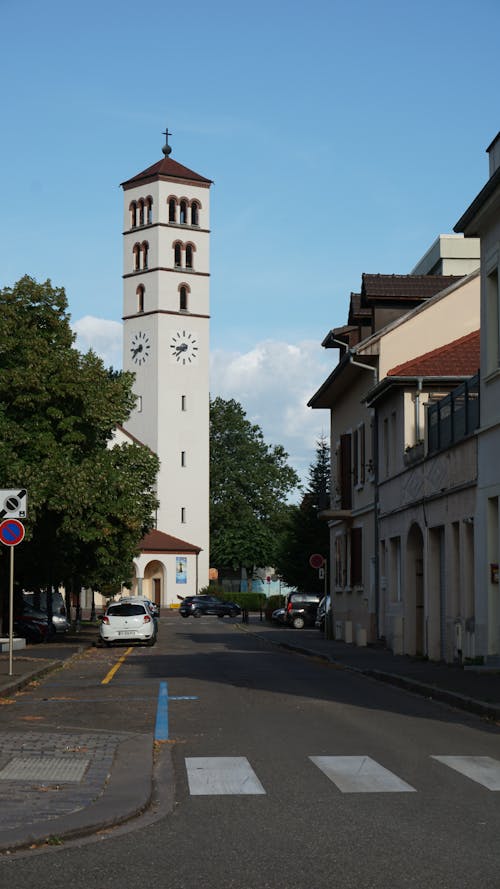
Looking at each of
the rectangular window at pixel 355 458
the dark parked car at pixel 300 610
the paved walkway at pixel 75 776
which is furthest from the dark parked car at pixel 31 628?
the paved walkway at pixel 75 776

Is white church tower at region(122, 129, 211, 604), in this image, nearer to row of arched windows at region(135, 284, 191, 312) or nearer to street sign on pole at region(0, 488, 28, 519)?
row of arched windows at region(135, 284, 191, 312)

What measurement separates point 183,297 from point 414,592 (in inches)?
3302

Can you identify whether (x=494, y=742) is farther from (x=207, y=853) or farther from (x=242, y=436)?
(x=242, y=436)

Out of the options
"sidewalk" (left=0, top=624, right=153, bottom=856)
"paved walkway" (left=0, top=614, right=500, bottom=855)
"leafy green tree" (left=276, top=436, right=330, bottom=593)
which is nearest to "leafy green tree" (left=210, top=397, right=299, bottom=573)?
"leafy green tree" (left=276, top=436, right=330, bottom=593)

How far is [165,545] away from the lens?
360 ft

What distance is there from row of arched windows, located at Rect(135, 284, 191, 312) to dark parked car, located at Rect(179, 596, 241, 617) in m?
28.4

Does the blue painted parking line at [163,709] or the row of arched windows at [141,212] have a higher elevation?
the row of arched windows at [141,212]

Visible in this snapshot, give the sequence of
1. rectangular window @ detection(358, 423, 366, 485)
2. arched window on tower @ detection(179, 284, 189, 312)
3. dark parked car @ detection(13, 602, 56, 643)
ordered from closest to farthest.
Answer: rectangular window @ detection(358, 423, 366, 485)
dark parked car @ detection(13, 602, 56, 643)
arched window on tower @ detection(179, 284, 189, 312)

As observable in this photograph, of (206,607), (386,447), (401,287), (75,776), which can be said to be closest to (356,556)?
(386,447)

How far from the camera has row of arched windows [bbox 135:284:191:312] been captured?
115 meters

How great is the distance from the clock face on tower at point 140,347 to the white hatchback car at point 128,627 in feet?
234

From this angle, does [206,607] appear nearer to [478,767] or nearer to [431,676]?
[431,676]

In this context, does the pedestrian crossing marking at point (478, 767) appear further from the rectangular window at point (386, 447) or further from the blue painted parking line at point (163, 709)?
the rectangular window at point (386, 447)

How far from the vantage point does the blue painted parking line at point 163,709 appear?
45.1ft
